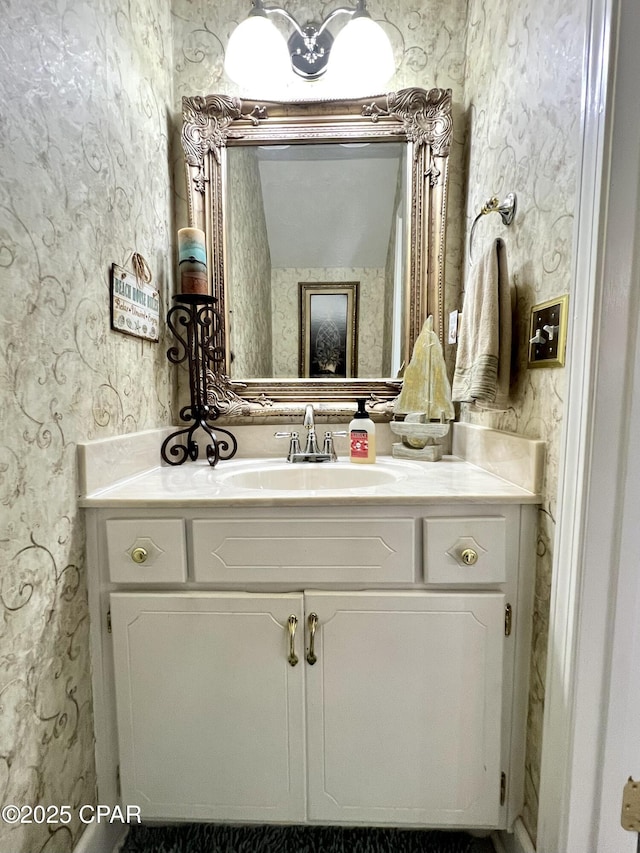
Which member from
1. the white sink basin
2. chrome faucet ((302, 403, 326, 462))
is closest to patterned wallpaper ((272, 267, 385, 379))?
chrome faucet ((302, 403, 326, 462))

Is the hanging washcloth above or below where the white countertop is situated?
above

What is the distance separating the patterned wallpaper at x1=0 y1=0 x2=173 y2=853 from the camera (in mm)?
620

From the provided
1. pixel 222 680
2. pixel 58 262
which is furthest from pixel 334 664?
pixel 58 262

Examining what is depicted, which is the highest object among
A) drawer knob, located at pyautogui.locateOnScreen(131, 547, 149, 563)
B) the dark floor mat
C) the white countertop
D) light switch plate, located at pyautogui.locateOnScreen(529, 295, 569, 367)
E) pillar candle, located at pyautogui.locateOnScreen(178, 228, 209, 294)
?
pillar candle, located at pyautogui.locateOnScreen(178, 228, 209, 294)

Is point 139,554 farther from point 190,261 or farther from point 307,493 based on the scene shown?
point 190,261

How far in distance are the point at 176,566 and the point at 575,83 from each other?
115 centimetres

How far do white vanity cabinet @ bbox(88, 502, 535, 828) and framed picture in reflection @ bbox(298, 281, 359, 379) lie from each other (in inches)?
24.3

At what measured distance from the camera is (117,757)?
844 millimetres

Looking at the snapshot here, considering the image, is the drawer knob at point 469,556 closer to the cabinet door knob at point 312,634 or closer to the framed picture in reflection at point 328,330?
the cabinet door knob at point 312,634

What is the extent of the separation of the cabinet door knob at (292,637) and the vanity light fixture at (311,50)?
1504 millimetres

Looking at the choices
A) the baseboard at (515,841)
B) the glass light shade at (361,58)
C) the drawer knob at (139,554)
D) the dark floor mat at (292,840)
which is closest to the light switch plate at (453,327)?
the glass light shade at (361,58)

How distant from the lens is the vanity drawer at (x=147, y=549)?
78 centimetres

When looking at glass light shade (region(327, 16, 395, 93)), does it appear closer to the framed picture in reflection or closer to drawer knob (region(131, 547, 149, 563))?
the framed picture in reflection

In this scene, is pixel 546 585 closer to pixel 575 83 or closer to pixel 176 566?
pixel 176 566
